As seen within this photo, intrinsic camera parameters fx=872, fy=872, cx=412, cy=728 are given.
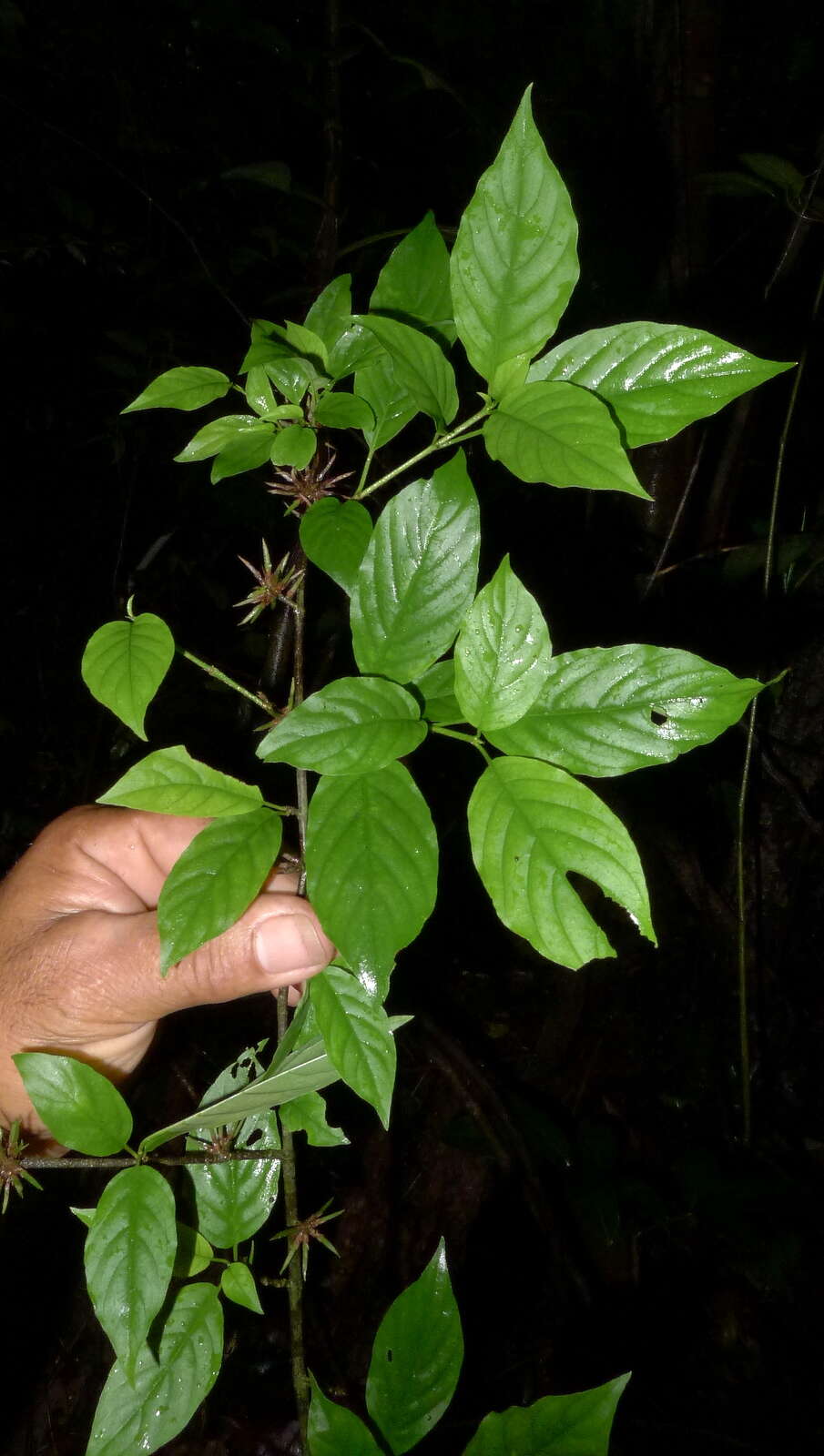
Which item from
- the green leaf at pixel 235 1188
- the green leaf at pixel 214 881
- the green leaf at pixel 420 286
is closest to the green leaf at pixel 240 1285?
the green leaf at pixel 235 1188

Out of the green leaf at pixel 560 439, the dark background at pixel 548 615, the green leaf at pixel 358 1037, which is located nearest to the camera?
the green leaf at pixel 560 439

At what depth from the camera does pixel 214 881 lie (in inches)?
27.0

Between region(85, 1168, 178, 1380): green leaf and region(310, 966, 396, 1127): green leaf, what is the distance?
0.22 m

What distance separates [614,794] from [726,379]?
64.3 inches

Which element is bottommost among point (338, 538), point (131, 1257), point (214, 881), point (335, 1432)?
point (335, 1432)

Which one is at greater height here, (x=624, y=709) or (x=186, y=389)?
(x=186, y=389)

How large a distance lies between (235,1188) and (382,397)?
0.80 metres

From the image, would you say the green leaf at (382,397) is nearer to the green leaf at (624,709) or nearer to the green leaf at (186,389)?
the green leaf at (186,389)

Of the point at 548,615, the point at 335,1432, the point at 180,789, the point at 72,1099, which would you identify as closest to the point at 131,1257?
the point at 72,1099

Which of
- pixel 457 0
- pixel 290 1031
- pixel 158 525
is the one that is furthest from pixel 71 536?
pixel 290 1031

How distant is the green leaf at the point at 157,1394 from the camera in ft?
2.65

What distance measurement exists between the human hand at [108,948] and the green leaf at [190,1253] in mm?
255

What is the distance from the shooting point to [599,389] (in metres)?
0.66

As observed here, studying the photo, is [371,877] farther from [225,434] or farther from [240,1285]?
[240,1285]
